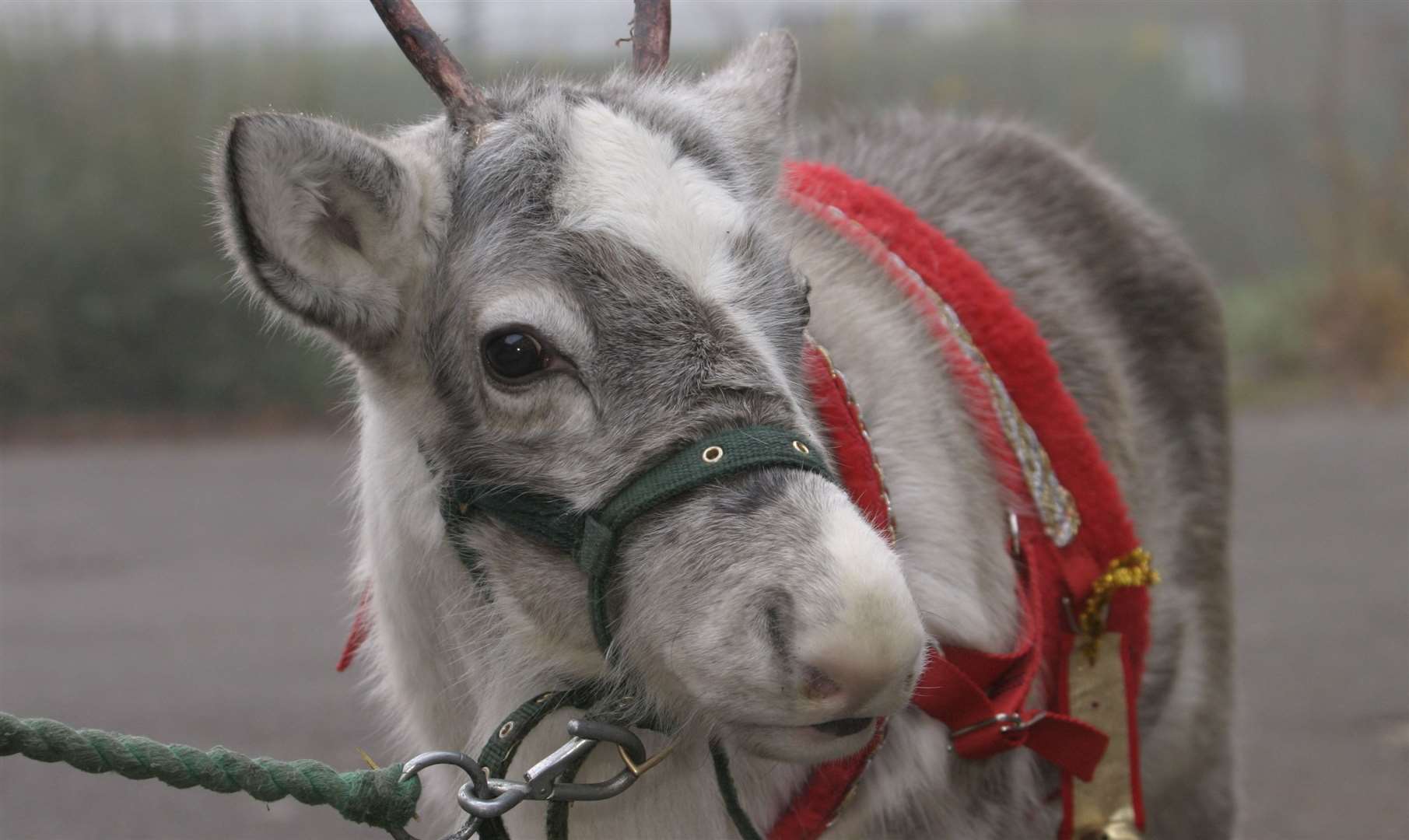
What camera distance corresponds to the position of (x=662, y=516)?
2068 mm

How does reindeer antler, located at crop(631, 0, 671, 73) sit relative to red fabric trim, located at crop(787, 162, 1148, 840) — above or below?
above

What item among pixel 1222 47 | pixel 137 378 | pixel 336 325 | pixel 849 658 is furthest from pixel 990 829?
pixel 1222 47

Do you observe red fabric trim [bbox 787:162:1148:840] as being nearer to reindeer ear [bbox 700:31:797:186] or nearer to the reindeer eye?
reindeer ear [bbox 700:31:797:186]

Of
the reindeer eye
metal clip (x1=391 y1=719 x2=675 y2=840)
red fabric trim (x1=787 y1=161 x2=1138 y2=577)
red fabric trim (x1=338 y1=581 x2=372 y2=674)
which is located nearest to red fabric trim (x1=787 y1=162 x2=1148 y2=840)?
red fabric trim (x1=787 y1=161 x2=1138 y2=577)

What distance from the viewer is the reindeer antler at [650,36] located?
2.63 metres

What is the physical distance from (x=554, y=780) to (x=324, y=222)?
0.96 m

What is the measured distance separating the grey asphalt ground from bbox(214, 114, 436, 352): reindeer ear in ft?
4.24

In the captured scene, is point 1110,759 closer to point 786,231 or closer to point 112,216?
point 786,231

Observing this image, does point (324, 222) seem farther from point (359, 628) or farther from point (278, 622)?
point (278, 622)

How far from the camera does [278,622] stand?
7.32 m

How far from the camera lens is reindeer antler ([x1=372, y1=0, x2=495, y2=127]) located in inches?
88.1

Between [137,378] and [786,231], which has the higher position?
[786,231]

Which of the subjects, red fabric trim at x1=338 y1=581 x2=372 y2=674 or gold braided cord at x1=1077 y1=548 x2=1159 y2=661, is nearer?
gold braided cord at x1=1077 y1=548 x2=1159 y2=661

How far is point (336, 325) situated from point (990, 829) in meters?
1.47
